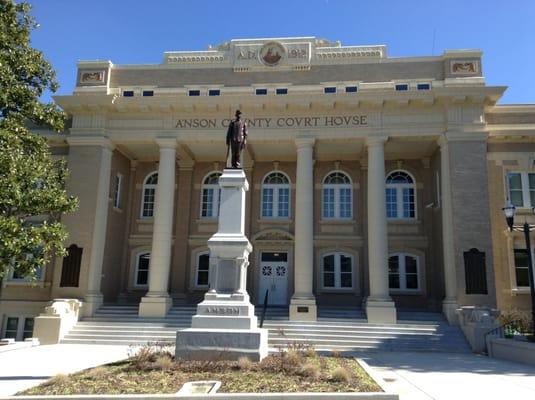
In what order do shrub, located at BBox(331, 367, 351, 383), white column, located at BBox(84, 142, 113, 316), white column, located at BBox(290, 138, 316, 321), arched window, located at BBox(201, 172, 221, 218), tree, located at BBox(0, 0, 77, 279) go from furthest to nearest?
arched window, located at BBox(201, 172, 221, 218) < white column, located at BBox(84, 142, 113, 316) < white column, located at BBox(290, 138, 316, 321) < tree, located at BBox(0, 0, 77, 279) < shrub, located at BBox(331, 367, 351, 383)

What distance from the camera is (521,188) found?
22.1 metres

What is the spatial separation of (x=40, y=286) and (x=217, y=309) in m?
14.2

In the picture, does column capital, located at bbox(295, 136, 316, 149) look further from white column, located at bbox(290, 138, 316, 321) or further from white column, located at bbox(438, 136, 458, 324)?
white column, located at bbox(438, 136, 458, 324)

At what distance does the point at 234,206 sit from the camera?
1266 cm

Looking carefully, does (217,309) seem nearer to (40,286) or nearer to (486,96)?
(40,286)

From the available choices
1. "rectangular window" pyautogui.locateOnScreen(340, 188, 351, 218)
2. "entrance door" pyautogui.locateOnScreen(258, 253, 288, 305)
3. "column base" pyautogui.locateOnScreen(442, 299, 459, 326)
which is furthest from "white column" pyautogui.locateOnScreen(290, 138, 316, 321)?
"column base" pyautogui.locateOnScreen(442, 299, 459, 326)

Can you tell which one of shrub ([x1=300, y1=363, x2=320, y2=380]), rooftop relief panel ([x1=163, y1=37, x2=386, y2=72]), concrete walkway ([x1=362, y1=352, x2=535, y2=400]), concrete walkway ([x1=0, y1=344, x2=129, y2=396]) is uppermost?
rooftop relief panel ([x1=163, y1=37, x2=386, y2=72])

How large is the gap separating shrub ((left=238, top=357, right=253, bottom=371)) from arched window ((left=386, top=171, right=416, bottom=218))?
52.4 ft

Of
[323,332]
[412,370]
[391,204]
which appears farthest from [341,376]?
[391,204]

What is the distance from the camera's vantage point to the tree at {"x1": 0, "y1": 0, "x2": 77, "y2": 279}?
41.6ft

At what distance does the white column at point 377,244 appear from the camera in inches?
777

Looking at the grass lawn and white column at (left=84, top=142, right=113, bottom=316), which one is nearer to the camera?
the grass lawn

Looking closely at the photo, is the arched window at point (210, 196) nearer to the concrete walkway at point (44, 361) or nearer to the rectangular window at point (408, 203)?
the rectangular window at point (408, 203)

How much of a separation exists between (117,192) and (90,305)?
21.4 ft
